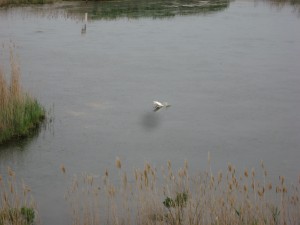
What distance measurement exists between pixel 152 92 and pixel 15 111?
2.62 metres

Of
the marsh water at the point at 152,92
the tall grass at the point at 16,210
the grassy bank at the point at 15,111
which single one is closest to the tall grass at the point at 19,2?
the marsh water at the point at 152,92

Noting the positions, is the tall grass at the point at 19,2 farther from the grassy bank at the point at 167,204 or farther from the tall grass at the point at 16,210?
the tall grass at the point at 16,210

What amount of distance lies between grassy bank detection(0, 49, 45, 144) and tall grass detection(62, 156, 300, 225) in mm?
1399

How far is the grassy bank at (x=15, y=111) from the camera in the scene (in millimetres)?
5719

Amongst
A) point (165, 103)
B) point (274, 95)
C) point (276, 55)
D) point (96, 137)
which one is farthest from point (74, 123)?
point (276, 55)

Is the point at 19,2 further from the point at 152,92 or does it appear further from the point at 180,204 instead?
the point at 180,204

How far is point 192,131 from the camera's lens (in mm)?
6207

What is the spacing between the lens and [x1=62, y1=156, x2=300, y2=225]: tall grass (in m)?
3.40

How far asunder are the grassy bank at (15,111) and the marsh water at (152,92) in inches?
7.3

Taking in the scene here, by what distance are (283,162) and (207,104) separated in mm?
2208

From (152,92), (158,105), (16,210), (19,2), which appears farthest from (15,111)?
(19,2)

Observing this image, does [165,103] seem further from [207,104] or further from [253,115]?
Answer: [253,115]

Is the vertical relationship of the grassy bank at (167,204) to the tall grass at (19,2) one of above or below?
below

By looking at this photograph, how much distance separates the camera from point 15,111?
5.85m
